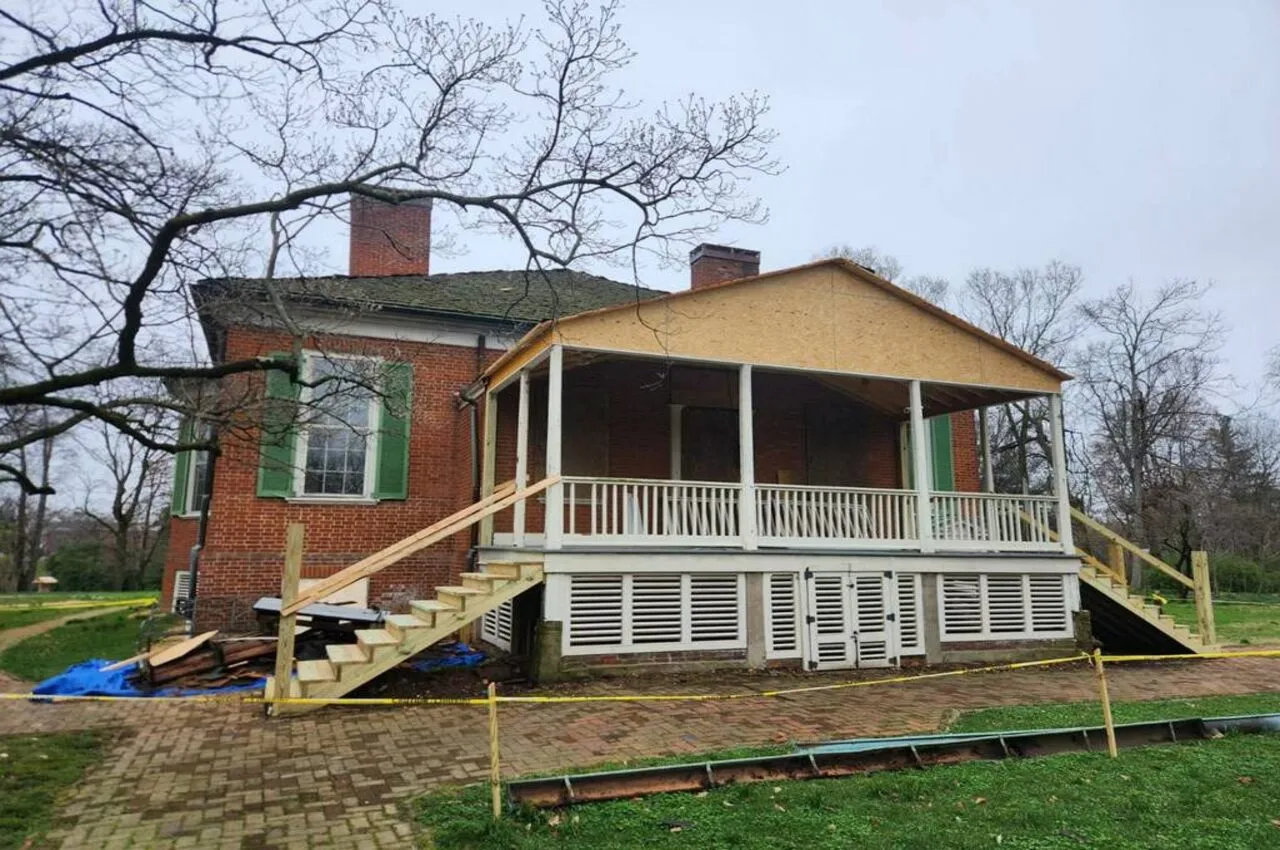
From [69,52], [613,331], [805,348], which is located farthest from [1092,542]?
[69,52]

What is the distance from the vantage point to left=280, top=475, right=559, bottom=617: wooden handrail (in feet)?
26.5

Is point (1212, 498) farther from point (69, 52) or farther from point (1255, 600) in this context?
point (69, 52)

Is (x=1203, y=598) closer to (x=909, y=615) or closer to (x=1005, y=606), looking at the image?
(x=1005, y=606)

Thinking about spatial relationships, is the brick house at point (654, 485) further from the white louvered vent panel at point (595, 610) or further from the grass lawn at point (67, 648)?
the grass lawn at point (67, 648)

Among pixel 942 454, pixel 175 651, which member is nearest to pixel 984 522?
pixel 942 454

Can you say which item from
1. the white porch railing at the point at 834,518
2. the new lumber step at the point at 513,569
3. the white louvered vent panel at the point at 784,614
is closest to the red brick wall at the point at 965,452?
the white porch railing at the point at 834,518

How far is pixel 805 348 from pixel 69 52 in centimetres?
864

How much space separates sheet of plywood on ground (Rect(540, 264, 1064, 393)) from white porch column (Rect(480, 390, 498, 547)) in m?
3.13

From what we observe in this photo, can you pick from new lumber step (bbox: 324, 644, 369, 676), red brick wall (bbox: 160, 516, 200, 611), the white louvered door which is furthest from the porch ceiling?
red brick wall (bbox: 160, 516, 200, 611)

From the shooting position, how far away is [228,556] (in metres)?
11.3

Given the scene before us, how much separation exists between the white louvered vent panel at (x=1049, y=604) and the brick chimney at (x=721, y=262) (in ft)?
23.2

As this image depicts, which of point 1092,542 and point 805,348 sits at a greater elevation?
point 805,348

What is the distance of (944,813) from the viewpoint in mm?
4926

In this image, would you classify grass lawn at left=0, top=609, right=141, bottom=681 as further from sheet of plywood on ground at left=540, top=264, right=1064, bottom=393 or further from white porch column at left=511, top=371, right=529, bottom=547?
sheet of plywood on ground at left=540, top=264, right=1064, bottom=393
